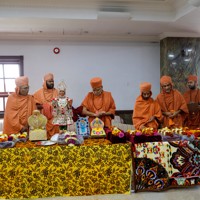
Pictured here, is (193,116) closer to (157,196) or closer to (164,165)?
(164,165)

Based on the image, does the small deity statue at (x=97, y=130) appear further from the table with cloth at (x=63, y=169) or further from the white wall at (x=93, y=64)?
the white wall at (x=93, y=64)

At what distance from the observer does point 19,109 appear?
133 inches

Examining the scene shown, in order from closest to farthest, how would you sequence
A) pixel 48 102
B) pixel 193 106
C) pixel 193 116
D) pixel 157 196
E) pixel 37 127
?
pixel 157 196, pixel 37 127, pixel 48 102, pixel 193 106, pixel 193 116

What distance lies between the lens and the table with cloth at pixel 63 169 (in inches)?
96.3

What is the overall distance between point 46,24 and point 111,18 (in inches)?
48.5

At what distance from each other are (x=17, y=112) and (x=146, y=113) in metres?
1.76

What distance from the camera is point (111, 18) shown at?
173 inches

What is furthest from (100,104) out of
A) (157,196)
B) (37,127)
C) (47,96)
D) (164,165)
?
(157,196)

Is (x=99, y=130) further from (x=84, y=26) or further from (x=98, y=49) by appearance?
(x=98, y=49)

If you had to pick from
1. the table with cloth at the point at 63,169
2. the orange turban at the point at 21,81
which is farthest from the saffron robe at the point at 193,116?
the orange turban at the point at 21,81

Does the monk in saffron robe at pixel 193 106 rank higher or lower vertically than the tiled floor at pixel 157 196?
higher

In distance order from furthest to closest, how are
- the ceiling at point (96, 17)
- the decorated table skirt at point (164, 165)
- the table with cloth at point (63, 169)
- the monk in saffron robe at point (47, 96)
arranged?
1. the ceiling at point (96, 17)
2. the monk in saffron robe at point (47, 96)
3. the decorated table skirt at point (164, 165)
4. the table with cloth at point (63, 169)

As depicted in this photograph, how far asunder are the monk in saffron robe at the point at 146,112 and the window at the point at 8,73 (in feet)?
10.4

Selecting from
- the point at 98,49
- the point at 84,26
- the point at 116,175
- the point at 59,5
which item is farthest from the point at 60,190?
the point at 98,49
